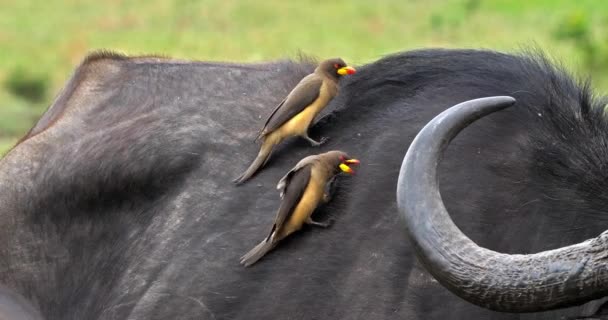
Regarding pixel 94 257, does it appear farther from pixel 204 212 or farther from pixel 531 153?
pixel 531 153

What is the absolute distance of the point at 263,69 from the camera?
562cm

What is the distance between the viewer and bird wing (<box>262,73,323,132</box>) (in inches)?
191

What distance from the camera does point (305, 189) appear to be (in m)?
4.55

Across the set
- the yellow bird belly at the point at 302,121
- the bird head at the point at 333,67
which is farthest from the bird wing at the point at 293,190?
the bird head at the point at 333,67

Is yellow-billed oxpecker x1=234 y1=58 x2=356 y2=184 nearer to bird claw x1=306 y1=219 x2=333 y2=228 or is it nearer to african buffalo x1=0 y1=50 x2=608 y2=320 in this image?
african buffalo x1=0 y1=50 x2=608 y2=320

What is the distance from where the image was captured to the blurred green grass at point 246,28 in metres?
27.0

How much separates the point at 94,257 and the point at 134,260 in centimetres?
23

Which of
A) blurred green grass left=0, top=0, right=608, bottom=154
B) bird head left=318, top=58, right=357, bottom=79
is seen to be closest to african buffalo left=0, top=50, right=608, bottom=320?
bird head left=318, top=58, right=357, bottom=79

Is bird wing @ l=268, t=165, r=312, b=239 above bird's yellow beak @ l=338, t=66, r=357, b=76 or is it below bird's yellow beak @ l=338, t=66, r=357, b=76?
below

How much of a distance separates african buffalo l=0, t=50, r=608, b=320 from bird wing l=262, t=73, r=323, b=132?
17 cm

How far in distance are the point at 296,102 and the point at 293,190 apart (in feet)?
1.63

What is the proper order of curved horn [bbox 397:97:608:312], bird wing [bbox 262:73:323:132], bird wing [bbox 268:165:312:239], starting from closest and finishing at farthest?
curved horn [bbox 397:97:608:312], bird wing [bbox 268:165:312:239], bird wing [bbox 262:73:323:132]

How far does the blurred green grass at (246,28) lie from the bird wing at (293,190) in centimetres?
1932

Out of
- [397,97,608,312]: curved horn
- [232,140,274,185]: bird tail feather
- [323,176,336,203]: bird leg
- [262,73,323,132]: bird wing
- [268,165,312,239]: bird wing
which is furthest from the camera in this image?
[232,140,274,185]: bird tail feather
